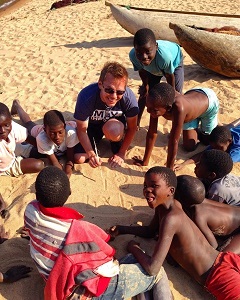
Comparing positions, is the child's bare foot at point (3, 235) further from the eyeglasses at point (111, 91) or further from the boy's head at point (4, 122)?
the eyeglasses at point (111, 91)

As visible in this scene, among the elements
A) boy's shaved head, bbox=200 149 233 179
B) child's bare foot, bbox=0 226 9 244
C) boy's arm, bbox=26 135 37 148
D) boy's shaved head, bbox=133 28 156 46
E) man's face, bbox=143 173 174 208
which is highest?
boy's shaved head, bbox=133 28 156 46

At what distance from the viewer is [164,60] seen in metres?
3.95

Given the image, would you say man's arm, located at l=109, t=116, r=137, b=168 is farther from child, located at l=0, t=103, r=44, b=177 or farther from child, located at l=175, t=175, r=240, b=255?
child, located at l=175, t=175, r=240, b=255

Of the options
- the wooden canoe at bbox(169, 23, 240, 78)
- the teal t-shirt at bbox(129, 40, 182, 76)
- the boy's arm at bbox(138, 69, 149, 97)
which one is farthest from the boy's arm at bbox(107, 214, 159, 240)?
the wooden canoe at bbox(169, 23, 240, 78)

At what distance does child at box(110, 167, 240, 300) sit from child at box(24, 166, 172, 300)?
36 centimetres

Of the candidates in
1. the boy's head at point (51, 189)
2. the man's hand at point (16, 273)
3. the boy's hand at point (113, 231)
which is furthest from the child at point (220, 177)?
the man's hand at point (16, 273)

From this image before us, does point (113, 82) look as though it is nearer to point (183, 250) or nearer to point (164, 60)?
point (164, 60)

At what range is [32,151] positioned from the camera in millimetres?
3992

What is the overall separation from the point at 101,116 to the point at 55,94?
1.97m

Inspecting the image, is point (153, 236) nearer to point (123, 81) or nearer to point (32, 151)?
point (123, 81)

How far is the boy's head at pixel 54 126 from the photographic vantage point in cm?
346

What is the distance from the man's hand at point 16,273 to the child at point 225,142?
5.81 feet

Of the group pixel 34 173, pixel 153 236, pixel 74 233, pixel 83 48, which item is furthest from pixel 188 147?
pixel 83 48

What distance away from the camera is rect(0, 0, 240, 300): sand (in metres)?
2.94
